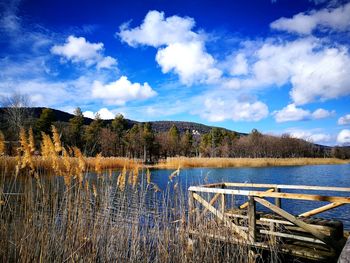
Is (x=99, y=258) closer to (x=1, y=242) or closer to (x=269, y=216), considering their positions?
(x=1, y=242)

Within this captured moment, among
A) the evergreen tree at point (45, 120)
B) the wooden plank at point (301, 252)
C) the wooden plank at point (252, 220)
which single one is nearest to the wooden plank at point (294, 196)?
the wooden plank at point (252, 220)

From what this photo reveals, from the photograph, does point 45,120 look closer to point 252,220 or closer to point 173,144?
point 173,144

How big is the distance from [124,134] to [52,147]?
51.9m

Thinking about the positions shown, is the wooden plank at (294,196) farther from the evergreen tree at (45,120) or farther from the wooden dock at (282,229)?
the evergreen tree at (45,120)

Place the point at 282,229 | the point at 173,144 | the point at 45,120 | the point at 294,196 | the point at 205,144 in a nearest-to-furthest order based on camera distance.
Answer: the point at 294,196
the point at 282,229
the point at 45,120
the point at 173,144
the point at 205,144

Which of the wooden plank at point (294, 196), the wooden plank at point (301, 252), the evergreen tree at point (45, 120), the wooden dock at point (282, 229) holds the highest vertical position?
the evergreen tree at point (45, 120)

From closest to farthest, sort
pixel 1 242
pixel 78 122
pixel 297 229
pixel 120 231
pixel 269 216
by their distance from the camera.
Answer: pixel 1 242, pixel 120 231, pixel 297 229, pixel 269 216, pixel 78 122

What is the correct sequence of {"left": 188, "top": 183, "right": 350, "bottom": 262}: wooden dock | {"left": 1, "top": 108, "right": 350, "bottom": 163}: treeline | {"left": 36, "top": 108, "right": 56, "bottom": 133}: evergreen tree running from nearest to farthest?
{"left": 188, "top": 183, "right": 350, "bottom": 262}: wooden dock
{"left": 36, "top": 108, "right": 56, "bottom": 133}: evergreen tree
{"left": 1, "top": 108, "right": 350, "bottom": 163}: treeline

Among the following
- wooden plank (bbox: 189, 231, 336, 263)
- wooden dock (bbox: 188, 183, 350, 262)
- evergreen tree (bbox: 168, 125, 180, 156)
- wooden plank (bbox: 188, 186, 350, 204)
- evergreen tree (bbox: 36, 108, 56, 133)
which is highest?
evergreen tree (bbox: 36, 108, 56, 133)

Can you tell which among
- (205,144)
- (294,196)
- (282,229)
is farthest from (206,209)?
(205,144)

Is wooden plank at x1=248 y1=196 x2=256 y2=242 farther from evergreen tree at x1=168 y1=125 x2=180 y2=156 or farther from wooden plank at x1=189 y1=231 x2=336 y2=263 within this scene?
evergreen tree at x1=168 y1=125 x2=180 y2=156

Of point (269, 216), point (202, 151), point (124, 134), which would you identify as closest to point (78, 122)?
point (124, 134)

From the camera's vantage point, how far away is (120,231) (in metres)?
3.92

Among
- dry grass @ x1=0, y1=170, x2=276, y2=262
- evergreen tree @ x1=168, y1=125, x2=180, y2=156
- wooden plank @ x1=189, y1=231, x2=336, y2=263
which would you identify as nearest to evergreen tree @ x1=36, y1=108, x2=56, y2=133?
evergreen tree @ x1=168, y1=125, x2=180, y2=156
